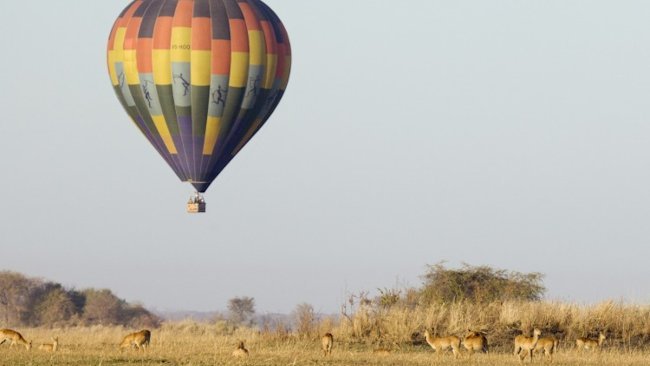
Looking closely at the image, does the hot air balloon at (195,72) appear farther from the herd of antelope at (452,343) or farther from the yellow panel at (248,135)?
the herd of antelope at (452,343)

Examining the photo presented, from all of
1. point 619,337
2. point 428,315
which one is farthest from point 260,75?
point 619,337

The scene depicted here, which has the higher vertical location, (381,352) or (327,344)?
(327,344)

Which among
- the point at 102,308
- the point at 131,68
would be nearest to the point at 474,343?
the point at 131,68

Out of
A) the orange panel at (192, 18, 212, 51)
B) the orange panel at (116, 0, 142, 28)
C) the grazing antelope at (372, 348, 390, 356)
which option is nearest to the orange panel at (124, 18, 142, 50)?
the orange panel at (116, 0, 142, 28)

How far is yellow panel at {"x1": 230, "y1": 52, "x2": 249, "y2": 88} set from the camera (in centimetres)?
5322

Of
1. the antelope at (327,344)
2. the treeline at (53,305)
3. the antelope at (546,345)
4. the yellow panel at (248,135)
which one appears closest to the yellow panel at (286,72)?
the yellow panel at (248,135)

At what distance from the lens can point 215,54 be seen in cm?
5312

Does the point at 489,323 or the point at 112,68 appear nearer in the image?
the point at 489,323

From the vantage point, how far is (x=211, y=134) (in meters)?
54.1

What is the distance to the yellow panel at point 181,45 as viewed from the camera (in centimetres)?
5303

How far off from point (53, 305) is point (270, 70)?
32081mm

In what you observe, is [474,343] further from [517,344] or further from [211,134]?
[211,134]

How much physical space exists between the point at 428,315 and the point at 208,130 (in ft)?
45.4

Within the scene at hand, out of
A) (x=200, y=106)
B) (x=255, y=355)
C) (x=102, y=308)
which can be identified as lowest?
(x=255, y=355)
